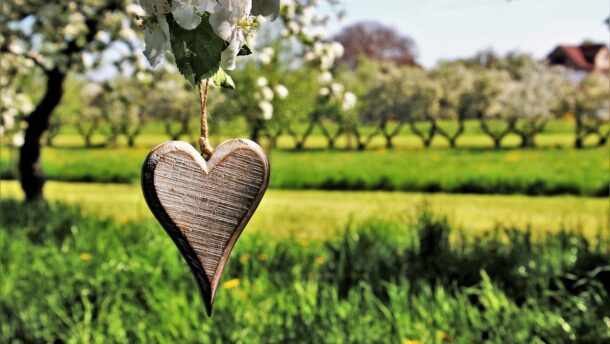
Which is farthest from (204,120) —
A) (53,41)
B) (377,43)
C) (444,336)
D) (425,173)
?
(377,43)

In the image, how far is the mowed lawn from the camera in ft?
30.7

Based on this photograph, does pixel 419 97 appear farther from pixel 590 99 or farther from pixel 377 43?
pixel 377 43

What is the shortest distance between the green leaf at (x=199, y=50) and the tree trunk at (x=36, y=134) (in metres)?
7.56

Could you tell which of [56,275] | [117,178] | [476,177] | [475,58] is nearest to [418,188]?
[476,177]

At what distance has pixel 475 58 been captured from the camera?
199 feet

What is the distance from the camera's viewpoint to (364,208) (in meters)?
11.2

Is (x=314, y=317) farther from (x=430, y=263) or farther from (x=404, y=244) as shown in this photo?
(x=404, y=244)

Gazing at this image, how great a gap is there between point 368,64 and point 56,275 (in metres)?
36.5

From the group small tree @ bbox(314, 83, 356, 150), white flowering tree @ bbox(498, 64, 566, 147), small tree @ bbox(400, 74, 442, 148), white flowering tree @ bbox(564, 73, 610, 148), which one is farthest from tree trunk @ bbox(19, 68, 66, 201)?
small tree @ bbox(400, 74, 442, 148)

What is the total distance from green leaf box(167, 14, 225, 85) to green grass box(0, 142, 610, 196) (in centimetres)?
1185

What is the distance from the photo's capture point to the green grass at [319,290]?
384 centimetres

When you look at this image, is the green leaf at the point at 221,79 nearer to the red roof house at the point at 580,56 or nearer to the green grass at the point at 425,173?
the green grass at the point at 425,173

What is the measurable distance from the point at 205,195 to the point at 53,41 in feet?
23.3

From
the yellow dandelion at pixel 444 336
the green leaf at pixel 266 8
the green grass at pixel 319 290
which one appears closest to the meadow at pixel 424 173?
the green grass at pixel 319 290
